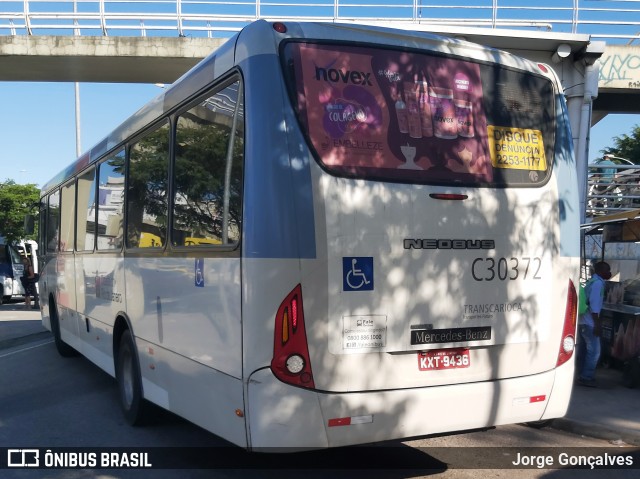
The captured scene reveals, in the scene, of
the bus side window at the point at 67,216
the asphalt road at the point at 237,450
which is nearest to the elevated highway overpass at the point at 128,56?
the bus side window at the point at 67,216

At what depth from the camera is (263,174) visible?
14.1ft

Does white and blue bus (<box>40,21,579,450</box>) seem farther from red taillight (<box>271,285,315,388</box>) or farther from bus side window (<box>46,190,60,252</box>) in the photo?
bus side window (<box>46,190,60,252</box>)

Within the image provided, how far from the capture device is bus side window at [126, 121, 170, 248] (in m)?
5.91

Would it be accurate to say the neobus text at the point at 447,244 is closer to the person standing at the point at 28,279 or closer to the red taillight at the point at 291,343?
the red taillight at the point at 291,343

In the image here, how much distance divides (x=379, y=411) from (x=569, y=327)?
183cm

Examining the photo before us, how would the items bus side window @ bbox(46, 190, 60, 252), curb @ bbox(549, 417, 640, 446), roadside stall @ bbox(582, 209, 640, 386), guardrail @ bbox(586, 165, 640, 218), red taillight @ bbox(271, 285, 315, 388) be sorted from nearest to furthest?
red taillight @ bbox(271, 285, 315, 388)
curb @ bbox(549, 417, 640, 446)
roadside stall @ bbox(582, 209, 640, 386)
bus side window @ bbox(46, 190, 60, 252)
guardrail @ bbox(586, 165, 640, 218)

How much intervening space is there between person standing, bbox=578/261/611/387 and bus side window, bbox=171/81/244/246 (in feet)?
18.3

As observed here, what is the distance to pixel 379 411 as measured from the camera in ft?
14.5

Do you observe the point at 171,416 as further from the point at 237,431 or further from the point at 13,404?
the point at 237,431

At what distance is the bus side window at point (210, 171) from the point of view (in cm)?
460

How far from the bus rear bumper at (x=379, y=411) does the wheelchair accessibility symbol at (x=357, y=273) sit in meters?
0.70

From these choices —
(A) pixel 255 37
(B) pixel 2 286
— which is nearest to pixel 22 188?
(B) pixel 2 286

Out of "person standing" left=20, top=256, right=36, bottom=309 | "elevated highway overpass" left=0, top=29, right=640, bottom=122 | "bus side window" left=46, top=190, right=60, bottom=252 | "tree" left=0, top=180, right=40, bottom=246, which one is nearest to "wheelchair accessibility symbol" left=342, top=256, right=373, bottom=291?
"bus side window" left=46, top=190, right=60, bottom=252

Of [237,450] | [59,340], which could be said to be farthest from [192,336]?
[59,340]
